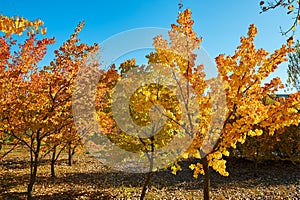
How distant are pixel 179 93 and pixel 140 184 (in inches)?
349

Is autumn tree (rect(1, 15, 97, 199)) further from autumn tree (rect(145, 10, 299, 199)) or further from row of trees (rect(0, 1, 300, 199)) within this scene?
autumn tree (rect(145, 10, 299, 199))

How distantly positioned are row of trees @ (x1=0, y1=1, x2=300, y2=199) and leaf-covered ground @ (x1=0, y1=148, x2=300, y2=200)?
12.8 ft

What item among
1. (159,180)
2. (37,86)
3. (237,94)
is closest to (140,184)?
(159,180)

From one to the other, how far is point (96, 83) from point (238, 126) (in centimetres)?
500

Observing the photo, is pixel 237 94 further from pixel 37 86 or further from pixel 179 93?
pixel 37 86

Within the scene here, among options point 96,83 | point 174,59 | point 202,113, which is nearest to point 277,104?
point 202,113

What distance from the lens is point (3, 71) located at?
7.81 m

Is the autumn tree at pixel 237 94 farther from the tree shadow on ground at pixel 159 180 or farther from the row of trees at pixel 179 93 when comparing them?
the tree shadow on ground at pixel 159 180

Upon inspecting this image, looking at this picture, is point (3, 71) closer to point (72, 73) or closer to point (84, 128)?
point (72, 73)

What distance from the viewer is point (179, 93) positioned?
5.79 m

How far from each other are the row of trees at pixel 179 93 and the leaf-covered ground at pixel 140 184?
3.91 metres

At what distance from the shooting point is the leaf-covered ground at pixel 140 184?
Result: 1093 cm

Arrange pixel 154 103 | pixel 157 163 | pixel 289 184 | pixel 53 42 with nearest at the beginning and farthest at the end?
pixel 154 103
pixel 53 42
pixel 157 163
pixel 289 184

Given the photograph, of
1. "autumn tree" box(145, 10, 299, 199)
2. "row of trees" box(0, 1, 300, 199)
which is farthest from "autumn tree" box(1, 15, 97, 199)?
"autumn tree" box(145, 10, 299, 199)
